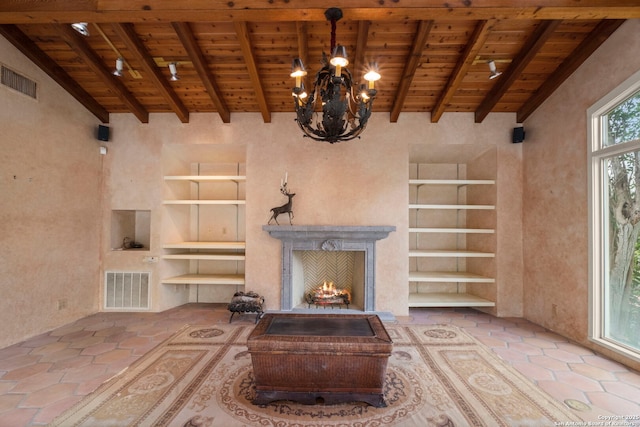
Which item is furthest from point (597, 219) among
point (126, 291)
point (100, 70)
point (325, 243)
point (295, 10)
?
point (126, 291)

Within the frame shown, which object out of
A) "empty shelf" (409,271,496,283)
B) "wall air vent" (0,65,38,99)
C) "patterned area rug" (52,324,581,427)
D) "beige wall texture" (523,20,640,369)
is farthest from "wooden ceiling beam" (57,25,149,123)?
"beige wall texture" (523,20,640,369)

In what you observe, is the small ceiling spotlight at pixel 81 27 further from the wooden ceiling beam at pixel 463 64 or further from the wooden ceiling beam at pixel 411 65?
the wooden ceiling beam at pixel 463 64

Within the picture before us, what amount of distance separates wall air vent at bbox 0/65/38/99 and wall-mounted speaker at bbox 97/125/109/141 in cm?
92

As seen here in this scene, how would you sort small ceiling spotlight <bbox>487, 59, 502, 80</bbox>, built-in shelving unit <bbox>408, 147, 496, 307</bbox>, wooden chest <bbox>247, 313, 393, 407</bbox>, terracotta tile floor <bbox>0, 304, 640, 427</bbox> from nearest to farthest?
wooden chest <bbox>247, 313, 393, 407</bbox> → terracotta tile floor <bbox>0, 304, 640, 427</bbox> → small ceiling spotlight <bbox>487, 59, 502, 80</bbox> → built-in shelving unit <bbox>408, 147, 496, 307</bbox>

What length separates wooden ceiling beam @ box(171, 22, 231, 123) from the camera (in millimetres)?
3268

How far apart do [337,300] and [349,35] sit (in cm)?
363

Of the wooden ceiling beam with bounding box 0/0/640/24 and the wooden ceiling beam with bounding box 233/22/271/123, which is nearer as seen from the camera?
the wooden ceiling beam with bounding box 0/0/640/24

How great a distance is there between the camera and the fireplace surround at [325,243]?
446cm

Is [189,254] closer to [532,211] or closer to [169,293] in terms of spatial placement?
[169,293]

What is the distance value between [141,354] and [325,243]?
259 centimetres

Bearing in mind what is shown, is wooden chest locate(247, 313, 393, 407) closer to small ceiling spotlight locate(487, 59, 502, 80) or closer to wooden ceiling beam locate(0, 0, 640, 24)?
wooden ceiling beam locate(0, 0, 640, 24)

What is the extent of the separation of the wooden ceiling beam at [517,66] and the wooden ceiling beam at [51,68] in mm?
5781

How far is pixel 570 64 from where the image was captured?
368 centimetres

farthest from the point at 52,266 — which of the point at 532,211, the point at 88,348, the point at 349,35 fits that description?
the point at 532,211
